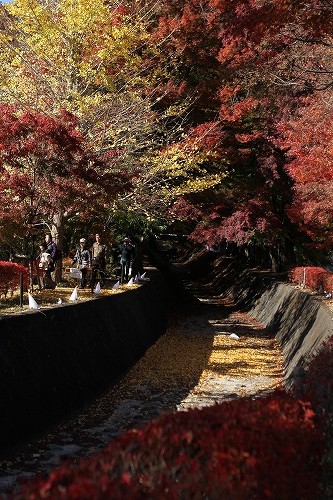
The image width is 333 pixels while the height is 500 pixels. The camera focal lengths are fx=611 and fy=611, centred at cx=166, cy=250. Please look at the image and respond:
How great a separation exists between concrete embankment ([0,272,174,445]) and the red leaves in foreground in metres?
4.82

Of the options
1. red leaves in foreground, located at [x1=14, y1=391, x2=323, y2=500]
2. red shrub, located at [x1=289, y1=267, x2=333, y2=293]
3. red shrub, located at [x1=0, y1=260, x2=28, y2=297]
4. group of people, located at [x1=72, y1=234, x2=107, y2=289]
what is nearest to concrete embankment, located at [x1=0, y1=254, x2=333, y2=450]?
red shrub, located at [x1=289, y1=267, x2=333, y2=293]

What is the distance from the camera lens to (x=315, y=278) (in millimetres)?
20484

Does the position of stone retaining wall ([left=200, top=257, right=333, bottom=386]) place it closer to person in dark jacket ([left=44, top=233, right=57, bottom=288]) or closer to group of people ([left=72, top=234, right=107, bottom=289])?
group of people ([left=72, top=234, right=107, bottom=289])

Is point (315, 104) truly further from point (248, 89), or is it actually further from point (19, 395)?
point (19, 395)

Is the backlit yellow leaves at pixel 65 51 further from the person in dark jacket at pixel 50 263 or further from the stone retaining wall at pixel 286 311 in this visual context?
the stone retaining wall at pixel 286 311

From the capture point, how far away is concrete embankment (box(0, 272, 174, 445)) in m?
8.74

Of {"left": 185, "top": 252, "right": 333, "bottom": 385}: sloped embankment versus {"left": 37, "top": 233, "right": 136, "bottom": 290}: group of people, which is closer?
{"left": 185, "top": 252, "right": 333, "bottom": 385}: sloped embankment

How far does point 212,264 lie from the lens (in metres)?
49.8

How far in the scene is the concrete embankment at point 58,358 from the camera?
874 cm

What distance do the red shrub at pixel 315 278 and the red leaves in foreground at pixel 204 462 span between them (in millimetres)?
14651

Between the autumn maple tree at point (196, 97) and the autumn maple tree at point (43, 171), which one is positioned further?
the autumn maple tree at point (196, 97)

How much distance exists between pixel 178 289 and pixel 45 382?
A: 22103 millimetres

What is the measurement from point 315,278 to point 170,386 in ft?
29.2

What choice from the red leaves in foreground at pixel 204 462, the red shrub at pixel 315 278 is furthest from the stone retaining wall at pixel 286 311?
the red leaves in foreground at pixel 204 462
